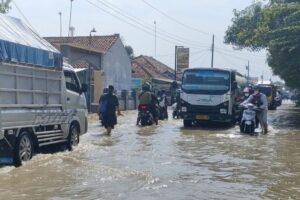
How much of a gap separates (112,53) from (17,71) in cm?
3441

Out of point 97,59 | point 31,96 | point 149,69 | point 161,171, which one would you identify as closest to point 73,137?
point 31,96

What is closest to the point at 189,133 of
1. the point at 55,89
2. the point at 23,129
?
the point at 55,89

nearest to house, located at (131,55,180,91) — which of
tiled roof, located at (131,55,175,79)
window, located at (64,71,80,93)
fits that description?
tiled roof, located at (131,55,175,79)

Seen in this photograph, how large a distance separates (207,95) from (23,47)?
1156 cm

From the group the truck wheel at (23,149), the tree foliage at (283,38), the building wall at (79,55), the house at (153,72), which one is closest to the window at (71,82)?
the truck wheel at (23,149)

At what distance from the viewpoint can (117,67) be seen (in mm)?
46906

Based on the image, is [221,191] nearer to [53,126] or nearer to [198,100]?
[53,126]

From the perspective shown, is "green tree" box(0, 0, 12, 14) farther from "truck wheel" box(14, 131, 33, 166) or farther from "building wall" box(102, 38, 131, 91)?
"truck wheel" box(14, 131, 33, 166)

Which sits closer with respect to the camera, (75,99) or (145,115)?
(75,99)

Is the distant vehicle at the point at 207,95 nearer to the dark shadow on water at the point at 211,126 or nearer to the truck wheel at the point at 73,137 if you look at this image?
the dark shadow on water at the point at 211,126

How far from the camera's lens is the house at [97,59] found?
114ft

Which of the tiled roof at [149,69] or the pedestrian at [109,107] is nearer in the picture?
the pedestrian at [109,107]

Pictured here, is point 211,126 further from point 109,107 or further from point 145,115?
point 109,107

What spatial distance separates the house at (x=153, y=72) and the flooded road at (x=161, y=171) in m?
39.0
